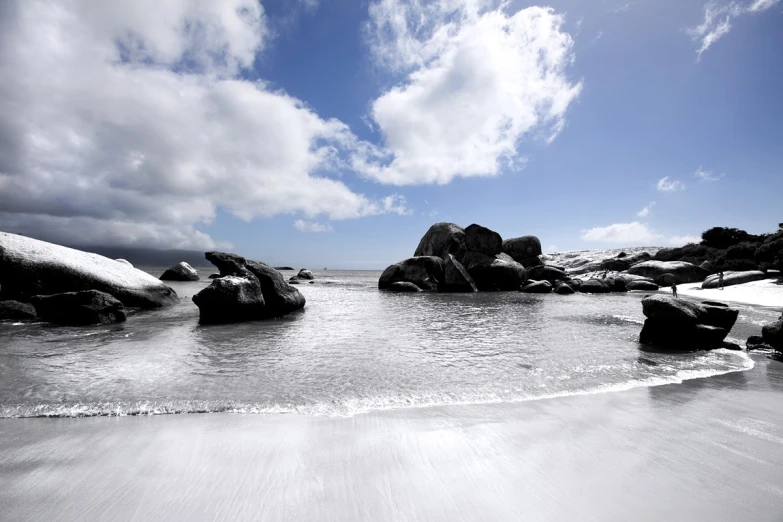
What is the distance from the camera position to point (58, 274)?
37.1 feet

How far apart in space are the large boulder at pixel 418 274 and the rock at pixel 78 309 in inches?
706

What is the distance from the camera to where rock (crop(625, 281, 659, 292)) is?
26.3 meters

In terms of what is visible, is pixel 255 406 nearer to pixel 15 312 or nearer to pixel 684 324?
pixel 684 324

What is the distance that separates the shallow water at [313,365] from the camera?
13.8ft

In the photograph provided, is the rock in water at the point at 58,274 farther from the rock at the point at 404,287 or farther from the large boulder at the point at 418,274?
the large boulder at the point at 418,274

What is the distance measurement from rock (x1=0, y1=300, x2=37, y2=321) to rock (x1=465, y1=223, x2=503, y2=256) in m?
27.1

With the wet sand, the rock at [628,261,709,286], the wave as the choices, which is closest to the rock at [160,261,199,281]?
the wave

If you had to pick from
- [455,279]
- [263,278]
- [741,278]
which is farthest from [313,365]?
[741,278]

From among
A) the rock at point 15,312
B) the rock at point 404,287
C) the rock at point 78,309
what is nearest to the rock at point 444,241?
the rock at point 404,287

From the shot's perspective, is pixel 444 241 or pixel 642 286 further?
pixel 444 241

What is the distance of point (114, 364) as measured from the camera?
552cm

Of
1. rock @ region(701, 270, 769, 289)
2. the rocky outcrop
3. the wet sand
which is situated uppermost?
rock @ region(701, 270, 769, 289)

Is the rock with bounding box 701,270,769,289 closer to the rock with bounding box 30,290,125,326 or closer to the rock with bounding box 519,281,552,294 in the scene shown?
the rock with bounding box 519,281,552,294

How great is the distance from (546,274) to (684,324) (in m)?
23.9
